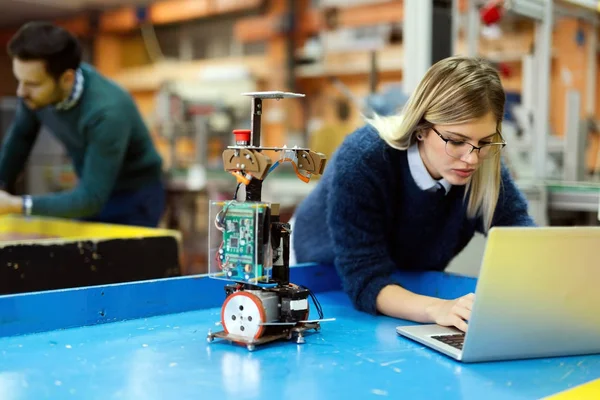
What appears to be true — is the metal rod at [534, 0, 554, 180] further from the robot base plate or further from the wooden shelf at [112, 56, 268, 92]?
the wooden shelf at [112, 56, 268, 92]

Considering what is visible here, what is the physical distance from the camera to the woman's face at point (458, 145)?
121 cm

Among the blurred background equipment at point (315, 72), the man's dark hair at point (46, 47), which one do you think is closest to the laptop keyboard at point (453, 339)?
the blurred background equipment at point (315, 72)

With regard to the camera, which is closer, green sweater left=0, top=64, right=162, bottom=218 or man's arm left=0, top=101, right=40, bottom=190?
green sweater left=0, top=64, right=162, bottom=218

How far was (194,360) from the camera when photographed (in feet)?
3.00

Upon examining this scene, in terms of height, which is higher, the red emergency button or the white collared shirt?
the red emergency button

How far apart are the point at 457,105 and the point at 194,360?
67 cm

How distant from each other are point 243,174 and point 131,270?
3.24 ft

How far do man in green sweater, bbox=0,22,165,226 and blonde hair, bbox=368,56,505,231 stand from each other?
1216 mm

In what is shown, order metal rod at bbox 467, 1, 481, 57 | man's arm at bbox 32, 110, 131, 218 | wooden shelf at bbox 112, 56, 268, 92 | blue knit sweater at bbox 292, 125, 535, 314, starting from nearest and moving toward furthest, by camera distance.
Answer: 1. blue knit sweater at bbox 292, 125, 535, 314
2. man's arm at bbox 32, 110, 131, 218
3. metal rod at bbox 467, 1, 481, 57
4. wooden shelf at bbox 112, 56, 268, 92

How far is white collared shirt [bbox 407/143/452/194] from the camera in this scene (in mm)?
1372

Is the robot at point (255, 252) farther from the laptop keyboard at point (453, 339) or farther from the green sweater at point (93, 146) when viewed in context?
the green sweater at point (93, 146)

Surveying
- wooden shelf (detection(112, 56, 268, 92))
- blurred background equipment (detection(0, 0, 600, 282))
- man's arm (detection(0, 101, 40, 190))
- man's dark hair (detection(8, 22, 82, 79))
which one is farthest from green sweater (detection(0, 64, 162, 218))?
wooden shelf (detection(112, 56, 268, 92))

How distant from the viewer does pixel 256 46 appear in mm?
9125

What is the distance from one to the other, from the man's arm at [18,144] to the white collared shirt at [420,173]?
178 cm
